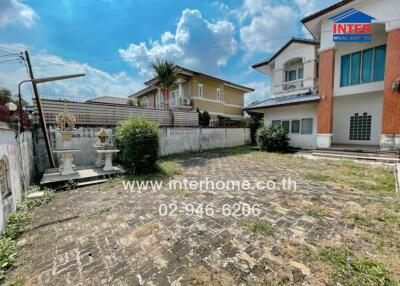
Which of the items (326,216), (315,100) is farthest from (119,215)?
(315,100)

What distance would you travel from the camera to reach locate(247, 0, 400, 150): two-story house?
26.5 ft

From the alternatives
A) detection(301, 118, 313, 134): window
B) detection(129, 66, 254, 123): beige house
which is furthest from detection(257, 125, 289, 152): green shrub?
detection(129, 66, 254, 123): beige house

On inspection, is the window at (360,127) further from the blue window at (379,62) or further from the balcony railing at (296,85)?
the balcony railing at (296,85)

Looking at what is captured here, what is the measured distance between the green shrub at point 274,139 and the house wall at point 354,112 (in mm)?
3346

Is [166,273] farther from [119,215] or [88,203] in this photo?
[88,203]

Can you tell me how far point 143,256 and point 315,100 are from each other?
1156 centimetres

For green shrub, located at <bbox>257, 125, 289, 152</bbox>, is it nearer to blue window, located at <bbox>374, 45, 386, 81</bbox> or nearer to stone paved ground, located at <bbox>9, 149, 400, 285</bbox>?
blue window, located at <bbox>374, 45, 386, 81</bbox>

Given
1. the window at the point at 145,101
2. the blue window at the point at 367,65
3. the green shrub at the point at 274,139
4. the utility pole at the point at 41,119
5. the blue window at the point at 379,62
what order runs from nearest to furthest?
the utility pole at the point at 41,119 < the blue window at the point at 379,62 < the blue window at the point at 367,65 < the green shrub at the point at 274,139 < the window at the point at 145,101

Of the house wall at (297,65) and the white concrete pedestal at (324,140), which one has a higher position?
the house wall at (297,65)

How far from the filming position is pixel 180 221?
129 inches

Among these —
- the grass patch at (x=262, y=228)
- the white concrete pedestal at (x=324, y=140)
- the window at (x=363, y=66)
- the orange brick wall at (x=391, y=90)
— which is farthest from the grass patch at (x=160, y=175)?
the window at (x=363, y=66)

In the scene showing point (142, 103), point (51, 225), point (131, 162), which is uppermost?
point (142, 103)

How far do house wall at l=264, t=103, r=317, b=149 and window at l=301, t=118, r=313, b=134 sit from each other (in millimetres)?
207

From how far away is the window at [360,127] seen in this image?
1052cm
